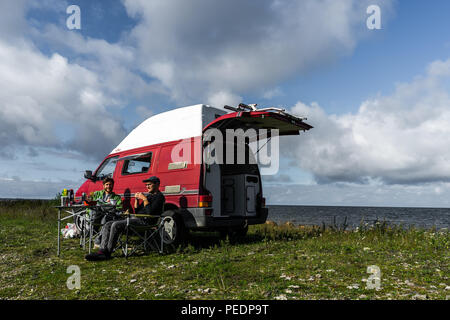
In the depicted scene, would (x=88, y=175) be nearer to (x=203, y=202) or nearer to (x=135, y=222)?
(x=135, y=222)

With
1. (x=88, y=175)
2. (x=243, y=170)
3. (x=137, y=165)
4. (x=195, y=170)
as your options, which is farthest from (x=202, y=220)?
(x=88, y=175)

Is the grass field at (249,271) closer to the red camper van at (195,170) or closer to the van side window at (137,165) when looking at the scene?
the red camper van at (195,170)

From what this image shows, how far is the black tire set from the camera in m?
7.68

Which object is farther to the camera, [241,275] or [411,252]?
[411,252]

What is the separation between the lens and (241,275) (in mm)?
5242

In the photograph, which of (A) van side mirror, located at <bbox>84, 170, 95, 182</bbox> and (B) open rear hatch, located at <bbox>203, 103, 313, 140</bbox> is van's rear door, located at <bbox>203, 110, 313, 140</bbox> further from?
(A) van side mirror, located at <bbox>84, 170, 95, 182</bbox>

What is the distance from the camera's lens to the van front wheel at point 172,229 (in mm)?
7680

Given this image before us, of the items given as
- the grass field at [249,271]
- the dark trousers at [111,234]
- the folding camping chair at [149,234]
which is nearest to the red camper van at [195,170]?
the folding camping chair at [149,234]

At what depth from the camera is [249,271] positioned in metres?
5.47

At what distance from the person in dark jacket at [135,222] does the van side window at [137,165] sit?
105cm
